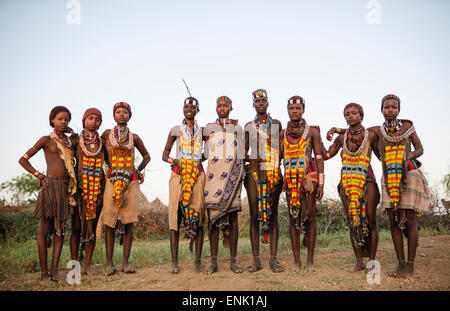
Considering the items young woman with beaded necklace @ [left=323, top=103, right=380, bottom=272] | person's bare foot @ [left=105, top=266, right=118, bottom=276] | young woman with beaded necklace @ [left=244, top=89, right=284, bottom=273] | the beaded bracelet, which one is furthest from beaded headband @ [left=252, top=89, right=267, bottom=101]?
person's bare foot @ [left=105, top=266, right=118, bottom=276]

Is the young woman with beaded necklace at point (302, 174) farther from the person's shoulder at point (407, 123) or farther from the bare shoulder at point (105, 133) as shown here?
the bare shoulder at point (105, 133)

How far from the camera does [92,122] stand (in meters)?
5.14

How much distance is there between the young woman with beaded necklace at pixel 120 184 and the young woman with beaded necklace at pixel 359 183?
294 cm

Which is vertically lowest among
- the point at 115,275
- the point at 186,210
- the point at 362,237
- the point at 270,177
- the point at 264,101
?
the point at 115,275

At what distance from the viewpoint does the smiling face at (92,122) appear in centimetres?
513

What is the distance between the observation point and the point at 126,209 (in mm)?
5164

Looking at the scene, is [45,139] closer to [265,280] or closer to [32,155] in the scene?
[32,155]

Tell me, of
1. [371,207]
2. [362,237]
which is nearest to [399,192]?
[371,207]

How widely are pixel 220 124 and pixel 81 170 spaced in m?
2.05

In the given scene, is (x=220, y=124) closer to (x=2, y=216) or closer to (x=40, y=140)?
(x=40, y=140)

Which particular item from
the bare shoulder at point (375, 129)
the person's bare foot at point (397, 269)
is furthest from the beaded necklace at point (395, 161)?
→ the person's bare foot at point (397, 269)

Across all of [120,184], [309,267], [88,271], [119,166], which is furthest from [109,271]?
[309,267]

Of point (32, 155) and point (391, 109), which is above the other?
point (391, 109)

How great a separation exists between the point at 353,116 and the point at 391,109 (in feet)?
1.57
